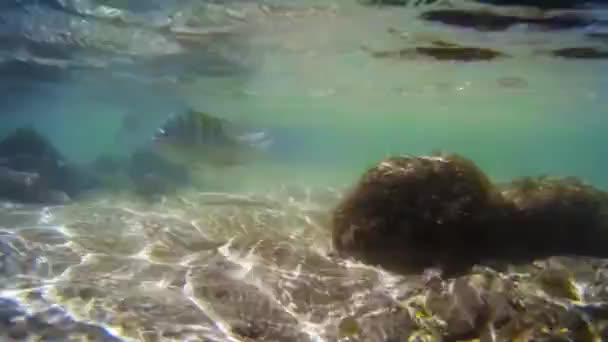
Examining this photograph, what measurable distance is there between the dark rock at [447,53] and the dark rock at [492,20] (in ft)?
11.9

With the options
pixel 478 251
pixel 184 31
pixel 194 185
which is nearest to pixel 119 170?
pixel 194 185

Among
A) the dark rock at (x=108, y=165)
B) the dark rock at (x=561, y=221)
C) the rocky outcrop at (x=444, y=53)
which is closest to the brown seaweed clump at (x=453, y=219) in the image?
the dark rock at (x=561, y=221)

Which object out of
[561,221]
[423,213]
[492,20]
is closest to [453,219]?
[423,213]

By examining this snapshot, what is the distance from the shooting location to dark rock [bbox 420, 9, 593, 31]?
1190 centimetres

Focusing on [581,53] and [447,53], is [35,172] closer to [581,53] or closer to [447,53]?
[447,53]

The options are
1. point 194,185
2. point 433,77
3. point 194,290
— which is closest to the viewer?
point 194,290

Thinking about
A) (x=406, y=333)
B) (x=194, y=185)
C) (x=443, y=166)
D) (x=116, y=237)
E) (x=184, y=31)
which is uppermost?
(x=184, y=31)

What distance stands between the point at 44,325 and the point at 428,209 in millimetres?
5339

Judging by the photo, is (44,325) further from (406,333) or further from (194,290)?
(406,333)

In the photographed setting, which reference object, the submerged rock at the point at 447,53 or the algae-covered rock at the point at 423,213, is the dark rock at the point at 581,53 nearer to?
the submerged rock at the point at 447,53

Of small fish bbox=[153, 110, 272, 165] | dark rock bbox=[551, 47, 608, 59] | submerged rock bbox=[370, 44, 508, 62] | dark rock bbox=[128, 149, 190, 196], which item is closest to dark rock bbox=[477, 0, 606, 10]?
submerged rock bbox=[370, 44, 508, 62]

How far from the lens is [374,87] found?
2981 centimetres

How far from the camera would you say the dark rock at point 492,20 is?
11.9m

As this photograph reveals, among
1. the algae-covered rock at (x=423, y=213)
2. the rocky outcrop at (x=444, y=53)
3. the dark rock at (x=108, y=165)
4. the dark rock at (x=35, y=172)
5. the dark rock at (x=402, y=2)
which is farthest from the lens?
the dark rock at (x=108, y=165)
